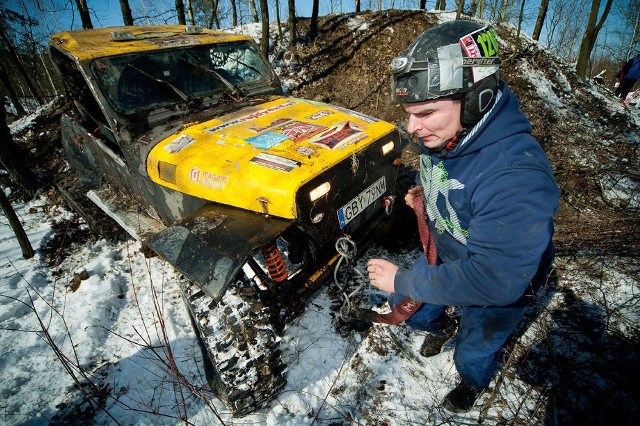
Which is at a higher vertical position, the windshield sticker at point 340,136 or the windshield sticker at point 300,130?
the windshield sticker at point 300,130

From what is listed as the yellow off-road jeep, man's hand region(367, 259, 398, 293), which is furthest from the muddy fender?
man's hand region(367, 259, 398, 293)

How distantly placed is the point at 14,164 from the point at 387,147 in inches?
262

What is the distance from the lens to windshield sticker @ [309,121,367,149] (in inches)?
93.7

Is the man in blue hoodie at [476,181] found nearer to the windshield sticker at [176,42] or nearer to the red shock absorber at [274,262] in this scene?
the red shock absorber at [274,262]

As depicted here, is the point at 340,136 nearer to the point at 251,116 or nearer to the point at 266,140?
the point at 266,140

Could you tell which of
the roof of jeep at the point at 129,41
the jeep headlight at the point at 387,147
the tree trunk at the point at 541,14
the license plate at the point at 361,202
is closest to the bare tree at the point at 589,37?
the tree trunk at the point at 541,14

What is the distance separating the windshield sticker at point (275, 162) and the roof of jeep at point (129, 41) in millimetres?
2022

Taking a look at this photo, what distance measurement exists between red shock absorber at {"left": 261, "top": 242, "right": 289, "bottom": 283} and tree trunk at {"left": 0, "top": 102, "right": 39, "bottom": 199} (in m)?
6.05

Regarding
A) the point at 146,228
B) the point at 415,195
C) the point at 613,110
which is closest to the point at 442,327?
the point at 415,195

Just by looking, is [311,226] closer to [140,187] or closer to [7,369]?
[140,187]

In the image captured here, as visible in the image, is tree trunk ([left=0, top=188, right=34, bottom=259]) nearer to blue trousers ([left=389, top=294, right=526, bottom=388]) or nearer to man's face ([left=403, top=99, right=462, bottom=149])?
man's face ([left=403, top=99, right=462, bottom=149])

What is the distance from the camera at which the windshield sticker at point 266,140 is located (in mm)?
2368

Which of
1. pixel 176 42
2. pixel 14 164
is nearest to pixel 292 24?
pixel 176 42

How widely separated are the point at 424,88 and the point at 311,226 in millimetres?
1130
